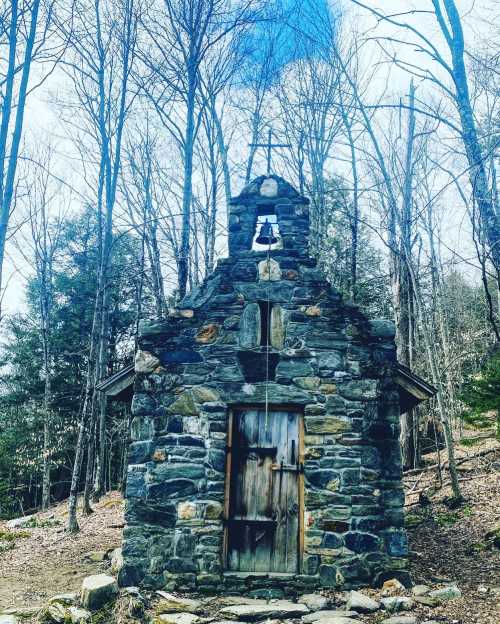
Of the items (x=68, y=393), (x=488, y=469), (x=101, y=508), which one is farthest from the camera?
(x=68, y=393)

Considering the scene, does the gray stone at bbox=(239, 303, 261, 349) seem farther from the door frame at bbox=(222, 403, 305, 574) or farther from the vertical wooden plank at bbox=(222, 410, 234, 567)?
the vertical wooden plank at bbox=(222, 410, 234, 567)

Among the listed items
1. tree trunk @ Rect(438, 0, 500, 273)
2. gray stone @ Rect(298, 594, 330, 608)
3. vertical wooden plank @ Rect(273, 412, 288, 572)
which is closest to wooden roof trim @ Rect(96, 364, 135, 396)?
vertical wooden plank @ Rect(273, 412, 288, 572)

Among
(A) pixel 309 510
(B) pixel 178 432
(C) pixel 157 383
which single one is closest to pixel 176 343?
(C) pixel 157 383

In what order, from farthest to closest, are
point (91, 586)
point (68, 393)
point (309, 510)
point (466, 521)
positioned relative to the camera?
1. point (68, 393)
2. point (466, 521)
3. point (309, 510)
4. point (91, 586)

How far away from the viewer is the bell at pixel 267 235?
7.70m

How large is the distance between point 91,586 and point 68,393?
1431cm

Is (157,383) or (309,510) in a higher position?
(157,383)

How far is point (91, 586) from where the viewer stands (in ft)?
20.1

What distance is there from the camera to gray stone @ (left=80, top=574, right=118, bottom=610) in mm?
5980

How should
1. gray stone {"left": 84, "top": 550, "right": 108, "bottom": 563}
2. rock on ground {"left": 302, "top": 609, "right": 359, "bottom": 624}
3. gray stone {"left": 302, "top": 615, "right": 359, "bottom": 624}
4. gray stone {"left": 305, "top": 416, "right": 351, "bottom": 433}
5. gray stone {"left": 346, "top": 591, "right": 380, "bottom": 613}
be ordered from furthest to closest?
gray stone {"left": 84, "top": 550, "right": 108, "bottom": 563} → gray stone {"left": 305, "top": 416, "right": 351, "bottom": 433} → gray stone {"left": 346, "top": 591, "right": 380, "bottom": 613} → rock on ground {"left": 302, "top": 609, "right": 359, "bottom": 624} → gray stone {"left": 302, "top": 615, "right": 359, "bottom": 624}

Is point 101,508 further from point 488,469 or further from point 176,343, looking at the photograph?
point 488,469

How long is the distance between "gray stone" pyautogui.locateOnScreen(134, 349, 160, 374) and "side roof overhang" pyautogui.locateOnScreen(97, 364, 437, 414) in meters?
0.26

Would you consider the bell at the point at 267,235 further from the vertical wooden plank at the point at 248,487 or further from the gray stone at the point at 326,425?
the gray stone at the point at 326,425

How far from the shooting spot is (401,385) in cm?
731
